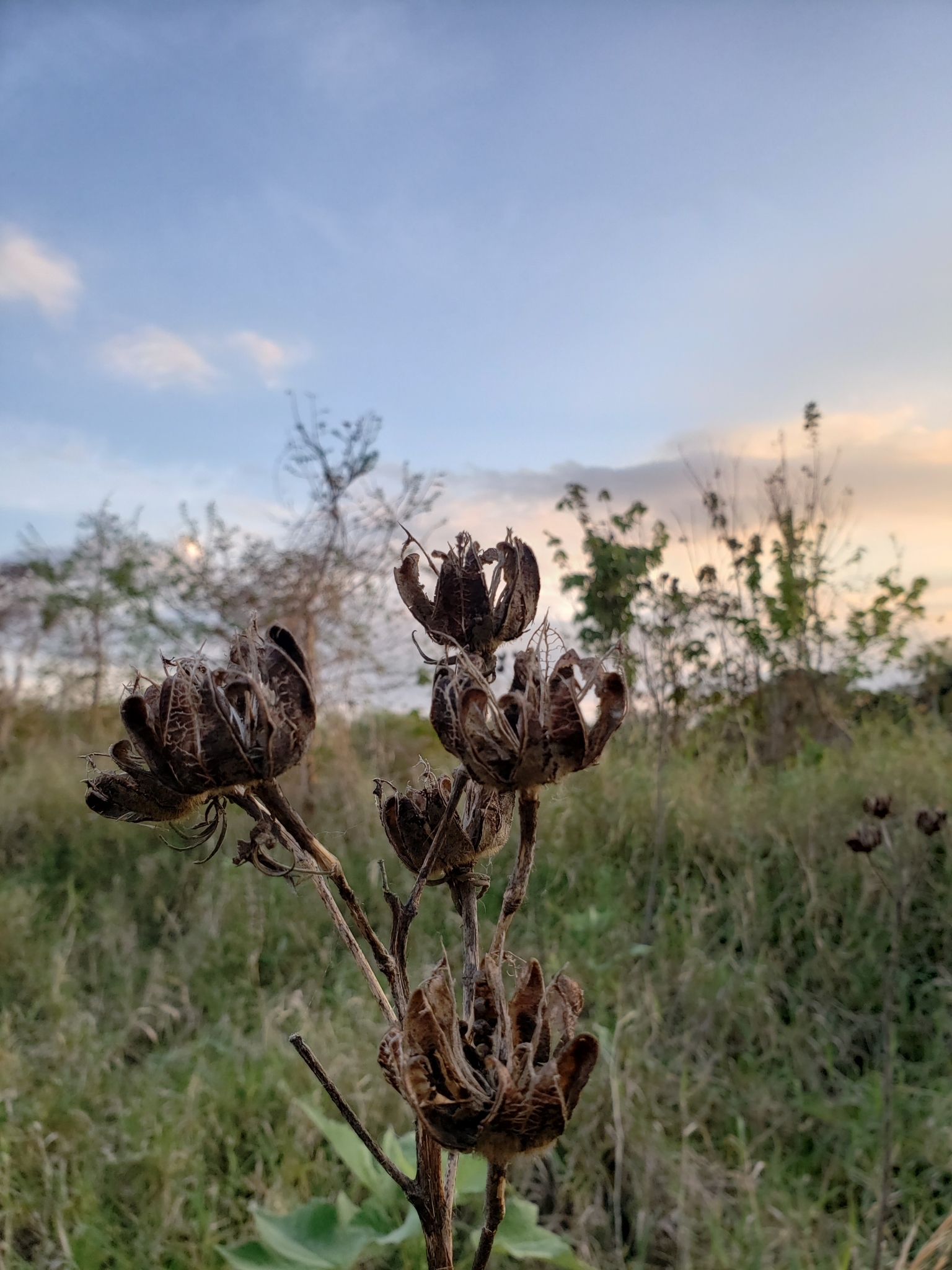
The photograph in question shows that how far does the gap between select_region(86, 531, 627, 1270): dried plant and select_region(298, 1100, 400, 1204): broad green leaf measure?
1.08 metres

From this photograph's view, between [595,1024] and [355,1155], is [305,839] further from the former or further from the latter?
[595,1024]

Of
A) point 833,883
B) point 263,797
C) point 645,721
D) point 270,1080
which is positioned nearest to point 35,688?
point 645,721

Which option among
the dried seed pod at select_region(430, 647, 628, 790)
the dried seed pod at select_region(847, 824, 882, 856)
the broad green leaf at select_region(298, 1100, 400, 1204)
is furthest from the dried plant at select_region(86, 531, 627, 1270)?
the dried seed pod at select_region(847, 824, 882, 856)

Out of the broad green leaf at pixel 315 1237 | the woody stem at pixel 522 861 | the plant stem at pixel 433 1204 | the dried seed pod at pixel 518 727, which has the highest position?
the dried seed pod at pixel 518 727

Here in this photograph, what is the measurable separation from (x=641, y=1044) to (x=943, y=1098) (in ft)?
3.14

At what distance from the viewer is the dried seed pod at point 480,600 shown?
80cm

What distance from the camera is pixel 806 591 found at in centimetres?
709

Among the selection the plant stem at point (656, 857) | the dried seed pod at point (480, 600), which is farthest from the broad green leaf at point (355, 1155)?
the plant stem at point (656, 857)

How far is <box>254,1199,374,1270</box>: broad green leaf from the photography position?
1.34 meters

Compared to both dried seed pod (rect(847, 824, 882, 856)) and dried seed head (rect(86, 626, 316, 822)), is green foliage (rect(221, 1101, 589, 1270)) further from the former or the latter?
dried seed pod (rect(847, 824, 882, 856))

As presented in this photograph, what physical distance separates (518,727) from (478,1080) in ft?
0.81

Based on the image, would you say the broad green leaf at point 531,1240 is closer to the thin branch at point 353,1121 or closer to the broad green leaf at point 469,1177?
the broad green leaf at point 469,1177

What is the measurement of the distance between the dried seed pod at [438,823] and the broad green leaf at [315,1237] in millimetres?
950

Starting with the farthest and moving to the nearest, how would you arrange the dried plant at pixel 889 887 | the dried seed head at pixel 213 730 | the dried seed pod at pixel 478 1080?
the dried plant at pixel 889 887, the dried seed head at pixel 213 730, the dried seed pod at pixel 478 1080
